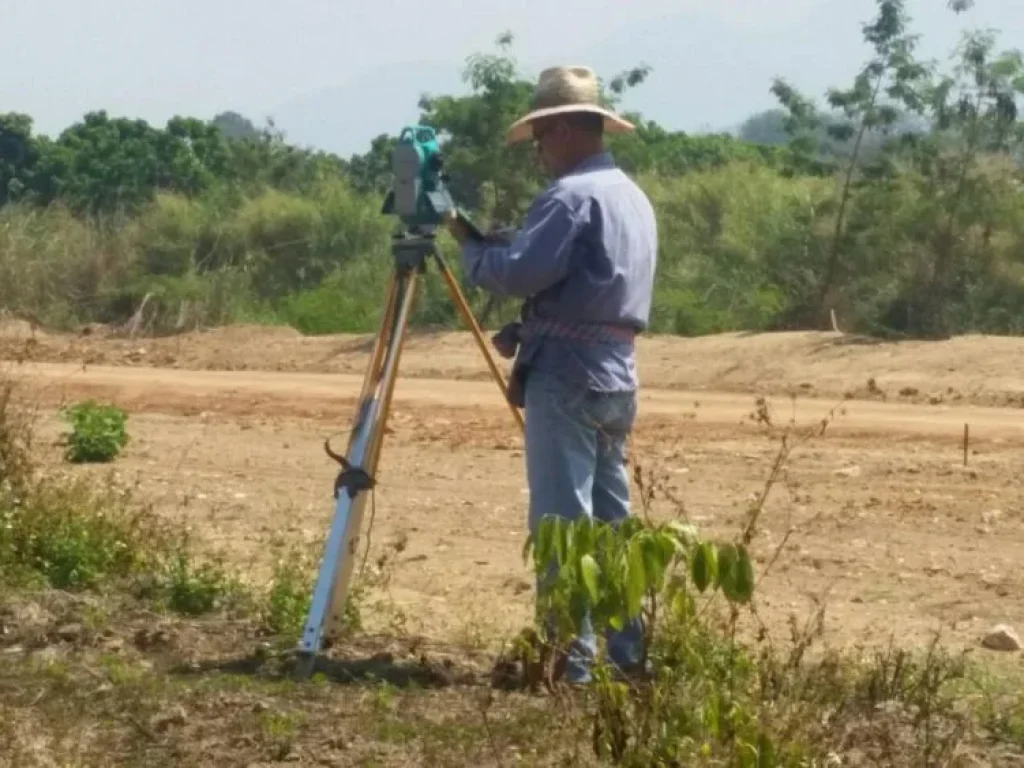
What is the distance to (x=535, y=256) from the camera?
18.9ft

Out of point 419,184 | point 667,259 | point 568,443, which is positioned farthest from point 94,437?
point 667,259

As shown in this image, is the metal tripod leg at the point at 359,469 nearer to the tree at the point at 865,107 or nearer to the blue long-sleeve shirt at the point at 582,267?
the blue long-sleeve shirt at the point at 582,267

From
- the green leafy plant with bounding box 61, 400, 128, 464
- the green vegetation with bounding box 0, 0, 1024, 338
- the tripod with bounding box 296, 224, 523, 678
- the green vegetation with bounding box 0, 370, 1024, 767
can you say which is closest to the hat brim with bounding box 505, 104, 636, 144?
the tripod with bounding box 296, 224, 523, 678

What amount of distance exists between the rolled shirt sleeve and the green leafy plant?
610 cm

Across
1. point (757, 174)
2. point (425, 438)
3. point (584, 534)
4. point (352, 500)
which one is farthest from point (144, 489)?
point (757, 174)

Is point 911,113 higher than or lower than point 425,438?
higher

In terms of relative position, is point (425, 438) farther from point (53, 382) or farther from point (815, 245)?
point (815, 245)

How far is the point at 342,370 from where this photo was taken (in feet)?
59.1

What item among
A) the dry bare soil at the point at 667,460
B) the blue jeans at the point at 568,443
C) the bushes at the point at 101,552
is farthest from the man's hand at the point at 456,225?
the bushes at the point at 101,552

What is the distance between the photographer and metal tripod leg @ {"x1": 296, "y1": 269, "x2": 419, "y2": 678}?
20.6 ft

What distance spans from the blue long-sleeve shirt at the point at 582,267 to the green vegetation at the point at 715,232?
11.9m

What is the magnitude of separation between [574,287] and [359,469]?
909mm

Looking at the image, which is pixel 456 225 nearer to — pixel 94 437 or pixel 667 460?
pixel 667 460

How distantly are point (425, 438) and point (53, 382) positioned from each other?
14.8 feet
